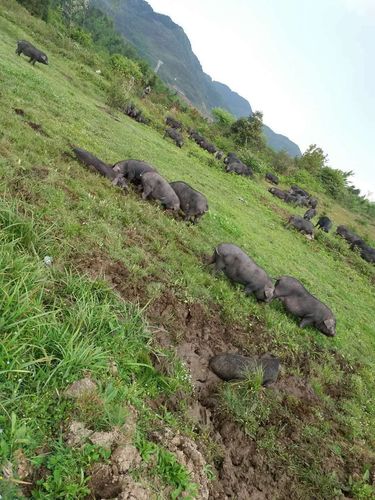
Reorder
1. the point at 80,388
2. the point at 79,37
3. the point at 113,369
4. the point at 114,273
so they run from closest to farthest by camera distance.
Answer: the point at 80,388, the point at 113,369, the point at 114,273, the point at 79,37

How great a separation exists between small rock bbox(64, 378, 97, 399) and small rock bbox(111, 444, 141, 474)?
61 centimetres

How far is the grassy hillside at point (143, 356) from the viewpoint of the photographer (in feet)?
11.6

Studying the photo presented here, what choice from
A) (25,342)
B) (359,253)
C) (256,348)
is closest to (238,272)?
(256,348)

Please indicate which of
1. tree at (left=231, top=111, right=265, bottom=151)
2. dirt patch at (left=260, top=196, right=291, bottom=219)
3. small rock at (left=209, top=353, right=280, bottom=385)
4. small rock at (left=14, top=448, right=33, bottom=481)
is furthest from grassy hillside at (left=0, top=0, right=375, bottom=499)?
tree at (left=231, top=111, right=265, bottom=151)

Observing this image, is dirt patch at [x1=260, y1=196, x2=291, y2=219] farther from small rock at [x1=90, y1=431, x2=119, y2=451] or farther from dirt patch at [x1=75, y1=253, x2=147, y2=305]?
small rock at [x1=90, y1=431, x2=119, y2=451]

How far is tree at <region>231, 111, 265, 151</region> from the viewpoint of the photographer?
40062 millimetres

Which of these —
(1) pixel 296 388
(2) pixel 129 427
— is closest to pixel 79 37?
(1) pixel 296 388

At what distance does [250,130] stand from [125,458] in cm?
3987

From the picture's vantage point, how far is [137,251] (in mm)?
7273

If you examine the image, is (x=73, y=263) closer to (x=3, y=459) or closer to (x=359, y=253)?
(x=3, y=459)

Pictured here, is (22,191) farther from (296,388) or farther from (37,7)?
(37,7)

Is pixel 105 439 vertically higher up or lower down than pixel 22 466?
higher up

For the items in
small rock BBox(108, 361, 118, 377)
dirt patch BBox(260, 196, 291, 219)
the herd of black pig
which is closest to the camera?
small rock BBox(108, 361, 118, 377)

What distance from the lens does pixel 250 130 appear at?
40.1 m
